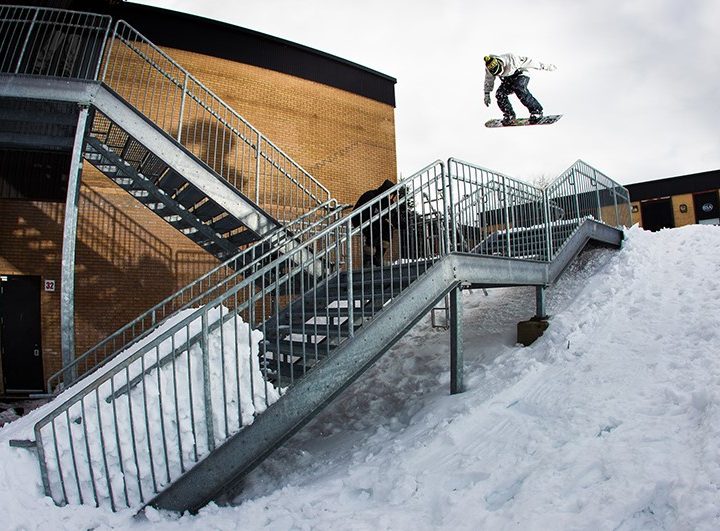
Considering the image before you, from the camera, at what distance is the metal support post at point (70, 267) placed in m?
6.35

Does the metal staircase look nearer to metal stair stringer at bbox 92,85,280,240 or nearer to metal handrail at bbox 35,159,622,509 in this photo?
metal stair stringer at bbox 92,85,280,240

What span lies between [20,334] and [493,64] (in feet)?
36.7

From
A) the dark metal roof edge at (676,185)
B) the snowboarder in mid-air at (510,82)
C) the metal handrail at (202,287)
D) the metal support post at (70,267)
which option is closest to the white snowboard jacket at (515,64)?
the snowboarder in mid-air at (510,82)

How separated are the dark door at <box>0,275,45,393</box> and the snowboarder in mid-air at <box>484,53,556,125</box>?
34.3 feet

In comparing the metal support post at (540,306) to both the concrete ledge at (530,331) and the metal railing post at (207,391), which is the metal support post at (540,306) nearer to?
the concrete ledge at (530,331)

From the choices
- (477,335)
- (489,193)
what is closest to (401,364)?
(477,335)

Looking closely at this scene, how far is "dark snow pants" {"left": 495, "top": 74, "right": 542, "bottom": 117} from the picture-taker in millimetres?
9328

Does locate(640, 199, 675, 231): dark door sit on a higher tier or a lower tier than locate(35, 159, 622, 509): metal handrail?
higher

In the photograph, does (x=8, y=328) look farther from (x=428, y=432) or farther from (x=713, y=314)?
(x=713, y=314)

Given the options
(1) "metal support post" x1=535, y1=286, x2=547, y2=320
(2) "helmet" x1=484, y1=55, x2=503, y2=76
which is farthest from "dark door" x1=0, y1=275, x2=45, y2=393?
(2) "helmet" x1=484, y1=55, x2=503, y2=76

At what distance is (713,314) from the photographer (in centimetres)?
547

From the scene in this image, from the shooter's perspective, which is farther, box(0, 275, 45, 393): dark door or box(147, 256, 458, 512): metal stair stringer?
box(0, 275, 45, 393): dark door

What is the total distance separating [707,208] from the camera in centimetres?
2008

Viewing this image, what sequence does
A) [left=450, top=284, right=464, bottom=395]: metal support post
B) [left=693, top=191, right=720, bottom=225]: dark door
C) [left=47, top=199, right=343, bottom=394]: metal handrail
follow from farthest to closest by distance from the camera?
1. [left=693, top=191, right=720, bottom=225]: dark door
2. [left=47, top=199, right=343, bottom=394]: metal handrail
3. [left=450, top=284, right=464, bottom=395]: metal support post
